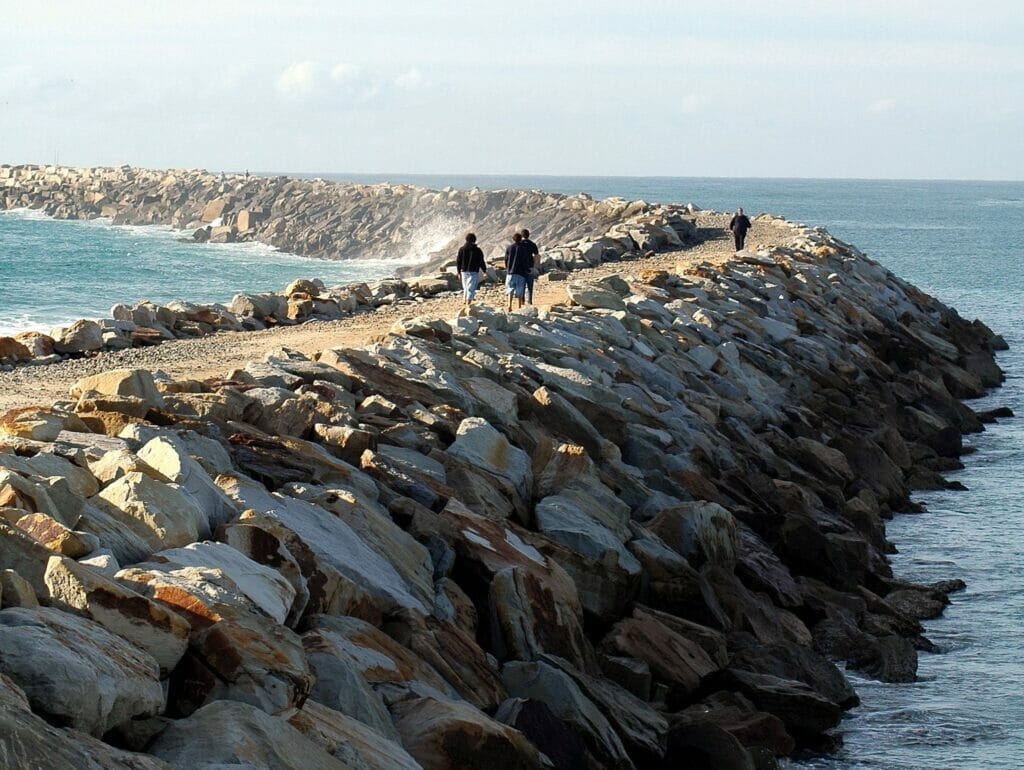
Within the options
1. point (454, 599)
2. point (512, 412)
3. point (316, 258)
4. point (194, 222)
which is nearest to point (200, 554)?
point (454, 599)

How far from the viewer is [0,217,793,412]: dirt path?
13305 mm

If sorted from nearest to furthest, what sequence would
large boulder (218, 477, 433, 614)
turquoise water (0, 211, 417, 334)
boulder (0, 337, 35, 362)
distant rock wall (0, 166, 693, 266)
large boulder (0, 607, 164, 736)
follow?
large boulder (0, 607, 164, 736), large boulder (218, 477, 433, 614), boulder (0, 337, 35, 362), turquoise water (0, 211, 417, 334), distant rock wall (0, 166, 693, 266)

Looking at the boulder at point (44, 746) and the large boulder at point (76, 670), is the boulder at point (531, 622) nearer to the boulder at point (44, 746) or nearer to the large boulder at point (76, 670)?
the large boulder at point (76, 670)

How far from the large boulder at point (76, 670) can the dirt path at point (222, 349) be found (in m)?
6.74

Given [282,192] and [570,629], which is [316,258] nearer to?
[282,192]

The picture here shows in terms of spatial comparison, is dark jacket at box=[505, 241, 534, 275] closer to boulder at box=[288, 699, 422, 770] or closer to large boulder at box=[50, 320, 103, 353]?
large boulder at box=[50, 320, 103, 353]

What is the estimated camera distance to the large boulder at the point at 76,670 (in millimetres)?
5023

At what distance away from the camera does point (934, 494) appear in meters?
18.5

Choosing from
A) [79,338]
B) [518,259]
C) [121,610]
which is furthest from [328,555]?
[518,259]

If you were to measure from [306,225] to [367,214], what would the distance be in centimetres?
278

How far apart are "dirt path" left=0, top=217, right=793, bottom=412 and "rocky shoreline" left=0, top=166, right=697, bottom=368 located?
1.46 ft

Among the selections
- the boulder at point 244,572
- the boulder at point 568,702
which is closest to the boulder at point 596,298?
the boulder at point 568,702

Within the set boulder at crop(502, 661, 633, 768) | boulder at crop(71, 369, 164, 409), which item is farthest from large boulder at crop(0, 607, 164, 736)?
boulder at crop(71, 369, 164, 409)

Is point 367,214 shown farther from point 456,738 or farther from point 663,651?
point 456,738
